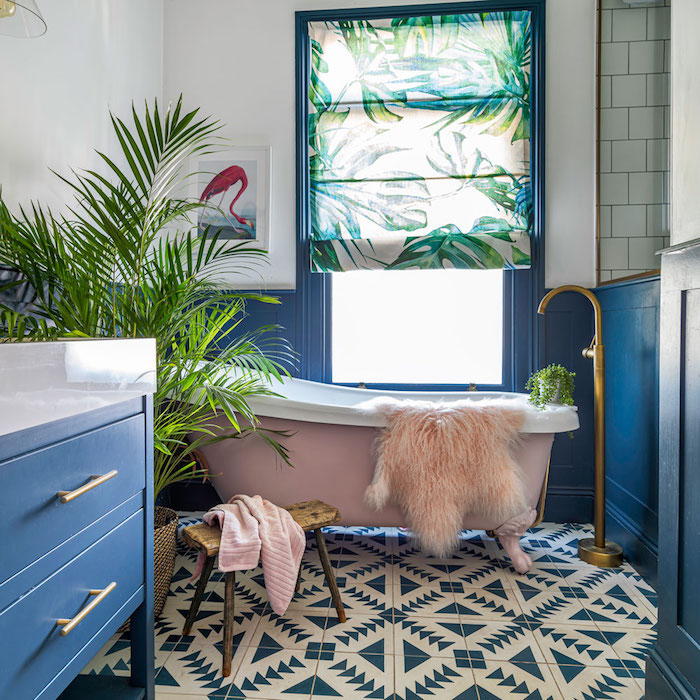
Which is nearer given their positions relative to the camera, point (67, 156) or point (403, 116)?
point (67, 156)

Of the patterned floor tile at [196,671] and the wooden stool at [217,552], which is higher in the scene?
the wooden stool at [217,552]

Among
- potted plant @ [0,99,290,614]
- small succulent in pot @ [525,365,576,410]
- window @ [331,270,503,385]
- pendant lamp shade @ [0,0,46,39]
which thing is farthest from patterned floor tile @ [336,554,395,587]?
pendant lamp shade @ [0,0,46,39]

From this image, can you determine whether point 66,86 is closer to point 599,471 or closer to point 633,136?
point 633,136

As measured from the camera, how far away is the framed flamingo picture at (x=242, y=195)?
3.07 metres

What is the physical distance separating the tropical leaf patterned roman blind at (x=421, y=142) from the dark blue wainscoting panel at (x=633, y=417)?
617 millimetres

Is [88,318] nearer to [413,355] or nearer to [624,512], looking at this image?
[413,355]

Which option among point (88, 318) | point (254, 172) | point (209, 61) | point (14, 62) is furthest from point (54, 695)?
point (209, 61)

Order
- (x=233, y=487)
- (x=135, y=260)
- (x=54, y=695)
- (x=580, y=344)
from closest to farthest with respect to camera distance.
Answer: (x=54, y=695) < (x=135, y=260) < (x=233, y=487) < (x=580, y=344)

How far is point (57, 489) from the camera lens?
92 centimetres

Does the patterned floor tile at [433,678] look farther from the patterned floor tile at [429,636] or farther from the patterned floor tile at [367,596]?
the patterned floor tile at [367,596]

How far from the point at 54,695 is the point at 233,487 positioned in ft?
4.54

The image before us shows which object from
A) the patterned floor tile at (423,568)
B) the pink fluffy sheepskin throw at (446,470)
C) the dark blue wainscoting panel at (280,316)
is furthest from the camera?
the dark blue wainscoting panel at (280,316)

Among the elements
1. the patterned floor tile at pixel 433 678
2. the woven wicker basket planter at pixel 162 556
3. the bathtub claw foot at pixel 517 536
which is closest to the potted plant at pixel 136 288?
the woven wicker basket planter at pixel 162 556

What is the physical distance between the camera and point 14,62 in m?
2.00
